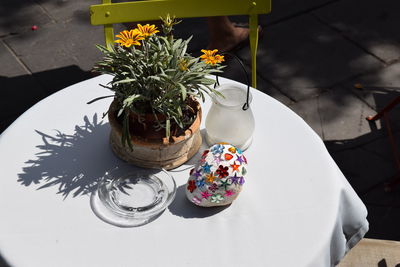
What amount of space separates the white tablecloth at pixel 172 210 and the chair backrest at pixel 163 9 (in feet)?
1.66

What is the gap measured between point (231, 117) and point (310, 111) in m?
1.67

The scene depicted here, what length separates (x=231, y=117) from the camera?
1770mm

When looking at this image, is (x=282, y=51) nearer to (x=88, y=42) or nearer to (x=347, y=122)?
(x=347, y=122)

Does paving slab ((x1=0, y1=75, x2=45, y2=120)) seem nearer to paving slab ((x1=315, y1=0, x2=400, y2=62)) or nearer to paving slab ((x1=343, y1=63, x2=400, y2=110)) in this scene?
paving slab ((x1=343, y1=63, x2=400, y2=110))

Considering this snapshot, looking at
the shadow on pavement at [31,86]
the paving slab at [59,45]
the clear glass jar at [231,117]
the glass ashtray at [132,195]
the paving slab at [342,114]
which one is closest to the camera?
the glass ashtray at [132,195]

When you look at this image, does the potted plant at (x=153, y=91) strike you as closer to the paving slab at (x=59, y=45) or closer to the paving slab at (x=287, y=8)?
the paving slab at (x=59, y=45)

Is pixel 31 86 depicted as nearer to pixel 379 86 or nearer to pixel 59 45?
pixel 59 45

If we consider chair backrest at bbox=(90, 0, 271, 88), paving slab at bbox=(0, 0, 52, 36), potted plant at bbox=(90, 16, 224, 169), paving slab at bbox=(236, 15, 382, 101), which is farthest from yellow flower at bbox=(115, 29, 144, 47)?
paving slab at bbox=(0, 0, 52, 36)

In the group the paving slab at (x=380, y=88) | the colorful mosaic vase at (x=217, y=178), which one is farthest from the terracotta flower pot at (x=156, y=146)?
the paving slab at (x=380, y=88)

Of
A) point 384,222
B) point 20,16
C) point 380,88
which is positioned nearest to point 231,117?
point 384,222

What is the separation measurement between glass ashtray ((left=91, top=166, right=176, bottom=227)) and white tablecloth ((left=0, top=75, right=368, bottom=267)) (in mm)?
28

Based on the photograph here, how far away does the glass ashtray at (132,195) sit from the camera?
1643mm

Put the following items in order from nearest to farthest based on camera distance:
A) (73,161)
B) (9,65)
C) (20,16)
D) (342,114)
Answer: (73,161)
(342,114)
(9,65)
(20,16)

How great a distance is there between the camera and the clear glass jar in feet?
5.78
